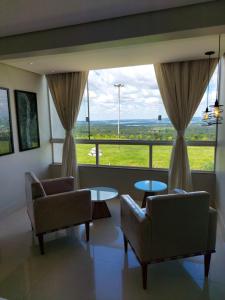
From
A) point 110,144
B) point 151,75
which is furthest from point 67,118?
point 151,75

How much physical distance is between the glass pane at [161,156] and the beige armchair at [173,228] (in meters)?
2.17

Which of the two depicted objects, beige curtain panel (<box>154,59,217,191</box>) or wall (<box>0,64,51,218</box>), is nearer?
wall (<box>0,64,51,218</box>)

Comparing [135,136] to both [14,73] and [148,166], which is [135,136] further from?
[14,73]

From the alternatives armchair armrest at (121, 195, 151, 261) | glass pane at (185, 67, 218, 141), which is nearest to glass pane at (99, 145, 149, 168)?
glass pane at (185, 67, 218, 141)

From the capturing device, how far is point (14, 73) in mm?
Result: 3758

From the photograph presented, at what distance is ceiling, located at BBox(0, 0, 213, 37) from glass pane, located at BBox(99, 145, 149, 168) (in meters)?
2.70

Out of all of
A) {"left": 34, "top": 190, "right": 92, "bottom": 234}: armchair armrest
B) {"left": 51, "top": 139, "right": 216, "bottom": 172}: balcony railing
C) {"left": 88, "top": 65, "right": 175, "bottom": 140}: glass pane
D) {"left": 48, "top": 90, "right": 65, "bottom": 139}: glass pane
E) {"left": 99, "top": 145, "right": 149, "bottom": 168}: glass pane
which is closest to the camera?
{"left": 34, "top": 190, "right": 92, "bottom": 234}: armchair armrest

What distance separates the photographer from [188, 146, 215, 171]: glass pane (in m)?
3.94

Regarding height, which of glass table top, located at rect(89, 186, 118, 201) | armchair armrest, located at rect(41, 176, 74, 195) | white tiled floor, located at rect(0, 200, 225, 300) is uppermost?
armchair armrest, located at rect(41, 176, 74, 195)

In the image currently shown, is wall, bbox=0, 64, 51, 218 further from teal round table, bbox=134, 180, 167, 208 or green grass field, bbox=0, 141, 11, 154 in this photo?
teal round table, bbox=134, 180, 167, 208

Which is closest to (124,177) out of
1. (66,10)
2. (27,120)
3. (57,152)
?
(57,152)

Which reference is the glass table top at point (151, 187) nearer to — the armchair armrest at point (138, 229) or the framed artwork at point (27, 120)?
the armchair armrest at point (138, 229)

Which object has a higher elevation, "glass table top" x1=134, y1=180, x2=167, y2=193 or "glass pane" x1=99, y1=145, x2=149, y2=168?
"glass pane" x1=99, y1=145, x2=149, y2=168

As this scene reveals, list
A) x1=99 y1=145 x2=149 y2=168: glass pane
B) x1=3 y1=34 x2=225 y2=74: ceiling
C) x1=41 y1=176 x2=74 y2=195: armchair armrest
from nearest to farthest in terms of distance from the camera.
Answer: x1=3 y1=34 x2=225 y2=74: ceiling
x1=41 y1=176 x2=74 y2=195: armchair armrest
x1=99 y1=145 x2=149 y2=168: glass pane
